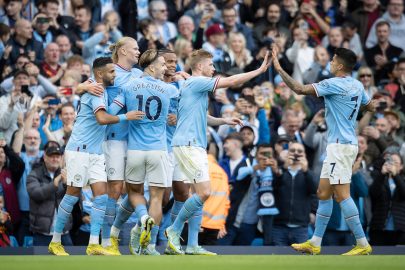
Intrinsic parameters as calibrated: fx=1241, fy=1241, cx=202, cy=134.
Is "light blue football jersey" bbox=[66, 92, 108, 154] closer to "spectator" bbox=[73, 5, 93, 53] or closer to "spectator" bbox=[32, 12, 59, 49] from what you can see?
"spectator" bbox=[32, 12, 59, 49]

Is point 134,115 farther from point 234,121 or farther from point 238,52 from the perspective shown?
point 238,52

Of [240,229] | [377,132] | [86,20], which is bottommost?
[240,229]

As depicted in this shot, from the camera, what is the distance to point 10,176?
19.6m

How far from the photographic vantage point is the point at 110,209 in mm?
16844

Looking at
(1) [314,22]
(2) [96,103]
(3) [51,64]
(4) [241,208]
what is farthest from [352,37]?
(2) [96,103]

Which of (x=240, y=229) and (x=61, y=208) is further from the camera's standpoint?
(x=240, y=229)

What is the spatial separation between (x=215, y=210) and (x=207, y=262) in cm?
486

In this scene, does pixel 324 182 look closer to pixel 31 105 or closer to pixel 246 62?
pixel 31 105

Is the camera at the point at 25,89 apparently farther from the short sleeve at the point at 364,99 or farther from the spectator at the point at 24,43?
the short sleeve at the point at 364,99

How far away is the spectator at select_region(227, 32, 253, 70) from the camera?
2419 centimetres

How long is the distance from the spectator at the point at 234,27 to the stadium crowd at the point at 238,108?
3cm

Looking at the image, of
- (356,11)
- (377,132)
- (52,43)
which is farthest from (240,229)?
(356,11)

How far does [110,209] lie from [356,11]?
40.0 ft

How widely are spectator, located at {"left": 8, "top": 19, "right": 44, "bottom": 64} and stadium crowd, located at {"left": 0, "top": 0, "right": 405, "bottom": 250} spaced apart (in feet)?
0.08
